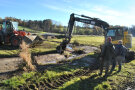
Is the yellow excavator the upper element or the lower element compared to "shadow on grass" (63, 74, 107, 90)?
upper

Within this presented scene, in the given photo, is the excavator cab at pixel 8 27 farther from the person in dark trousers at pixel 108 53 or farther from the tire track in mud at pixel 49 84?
the person in dark trousers at pixel 108 53

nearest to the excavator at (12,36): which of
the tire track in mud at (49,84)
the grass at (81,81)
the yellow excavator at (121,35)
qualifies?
the yellow excavator at (121,35)

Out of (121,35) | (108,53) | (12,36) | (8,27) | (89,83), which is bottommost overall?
(89,83)

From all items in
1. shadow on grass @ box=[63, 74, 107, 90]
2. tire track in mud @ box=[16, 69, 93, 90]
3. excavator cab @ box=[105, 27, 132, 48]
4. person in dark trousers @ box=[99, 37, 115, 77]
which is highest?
excavator cab @ box=[105, 27, 132, 48]

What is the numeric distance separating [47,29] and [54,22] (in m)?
4.45

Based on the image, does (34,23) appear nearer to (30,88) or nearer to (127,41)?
(127,41)

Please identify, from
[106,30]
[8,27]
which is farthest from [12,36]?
[106,30]

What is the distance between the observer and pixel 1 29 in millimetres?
15422

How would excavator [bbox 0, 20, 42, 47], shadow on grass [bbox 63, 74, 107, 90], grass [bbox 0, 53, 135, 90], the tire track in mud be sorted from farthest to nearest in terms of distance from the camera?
excavator [bbox 0, 20, 42, 47], shadow on grass [bbox 63, 74, 107, 90], grass [bbox 0, 53, 135, 90], the tire track in mud

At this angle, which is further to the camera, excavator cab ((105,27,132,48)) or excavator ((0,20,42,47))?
excavator ((0,20,42,47))

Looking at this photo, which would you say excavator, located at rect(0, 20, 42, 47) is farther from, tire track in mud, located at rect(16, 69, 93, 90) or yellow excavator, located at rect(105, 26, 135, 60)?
tire track in mud, located at rect(16, 69, 93, 90)

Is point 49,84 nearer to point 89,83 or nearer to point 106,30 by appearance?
point 89,83

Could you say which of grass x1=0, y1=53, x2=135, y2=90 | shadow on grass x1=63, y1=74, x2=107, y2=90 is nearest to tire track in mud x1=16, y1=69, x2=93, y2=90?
grass x1=0, y1=53, x2=135, y2=90

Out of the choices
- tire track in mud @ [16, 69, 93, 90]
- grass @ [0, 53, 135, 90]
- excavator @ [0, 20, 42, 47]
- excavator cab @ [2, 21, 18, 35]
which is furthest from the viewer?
excavator cab @ [2, 21, 18, 35]
